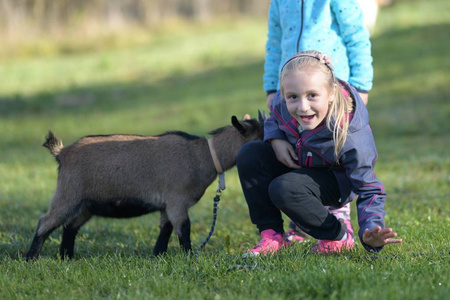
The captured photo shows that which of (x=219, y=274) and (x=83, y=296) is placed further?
(x=219, y=274)

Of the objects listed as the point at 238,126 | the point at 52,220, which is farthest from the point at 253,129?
the point at 52,220

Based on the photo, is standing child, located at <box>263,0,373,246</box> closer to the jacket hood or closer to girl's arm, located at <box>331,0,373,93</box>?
girl's arm, located at <box>331,0,373,93</box>

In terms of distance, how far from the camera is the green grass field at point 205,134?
12.1 ft

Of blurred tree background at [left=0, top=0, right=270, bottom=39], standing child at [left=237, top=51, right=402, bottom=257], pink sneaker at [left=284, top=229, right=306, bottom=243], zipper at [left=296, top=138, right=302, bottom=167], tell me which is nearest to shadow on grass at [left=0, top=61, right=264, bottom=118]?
blurred tree background at [left=0, top=0, right=270, bottom=39]

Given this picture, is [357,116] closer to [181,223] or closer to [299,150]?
[299,150]

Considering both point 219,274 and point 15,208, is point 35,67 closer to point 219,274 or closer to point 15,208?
point 15,208

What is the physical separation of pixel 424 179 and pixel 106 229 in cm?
391

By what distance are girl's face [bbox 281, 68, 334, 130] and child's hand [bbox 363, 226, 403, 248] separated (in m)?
0.82

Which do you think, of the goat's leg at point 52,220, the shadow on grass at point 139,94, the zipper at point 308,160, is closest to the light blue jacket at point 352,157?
the zipper at point 308,160

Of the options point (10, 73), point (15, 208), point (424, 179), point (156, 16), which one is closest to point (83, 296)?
point (15, 208)

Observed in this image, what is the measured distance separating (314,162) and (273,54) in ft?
4.56

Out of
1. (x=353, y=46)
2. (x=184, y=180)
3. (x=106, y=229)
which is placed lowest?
(x=106, y=229)

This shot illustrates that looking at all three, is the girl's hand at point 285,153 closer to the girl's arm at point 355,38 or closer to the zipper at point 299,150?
the zipper at point 299,150

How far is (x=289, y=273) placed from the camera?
3.75 m
